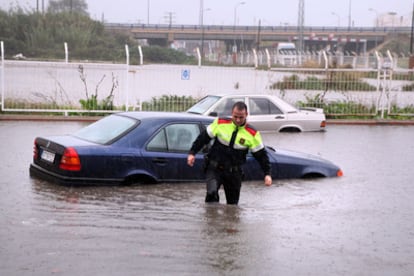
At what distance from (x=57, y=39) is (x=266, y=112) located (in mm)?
40229

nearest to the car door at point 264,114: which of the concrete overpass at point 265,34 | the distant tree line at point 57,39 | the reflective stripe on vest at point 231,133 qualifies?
the reflective stripe on vest at point 231,133

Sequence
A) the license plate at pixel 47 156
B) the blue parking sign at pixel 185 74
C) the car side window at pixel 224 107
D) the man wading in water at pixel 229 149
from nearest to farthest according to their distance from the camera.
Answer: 1. the man wading in water at pixel 229 149
2. the license plate at pixel 47 156
3. the car side window at pixel 224 107
4. the blue parking sign at pixel 185 74

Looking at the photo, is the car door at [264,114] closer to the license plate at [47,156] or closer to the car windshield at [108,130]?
the car windshield at [108,130]

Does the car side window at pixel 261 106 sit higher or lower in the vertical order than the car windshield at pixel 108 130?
lower

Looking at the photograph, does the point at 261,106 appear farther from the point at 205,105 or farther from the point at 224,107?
the point at 205,105

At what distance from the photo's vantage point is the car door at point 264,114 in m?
19.9

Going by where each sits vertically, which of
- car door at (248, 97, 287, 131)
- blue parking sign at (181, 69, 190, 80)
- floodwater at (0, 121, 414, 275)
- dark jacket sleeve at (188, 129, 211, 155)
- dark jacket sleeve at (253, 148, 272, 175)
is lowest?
floodwater at (0, 121, 414, 275)

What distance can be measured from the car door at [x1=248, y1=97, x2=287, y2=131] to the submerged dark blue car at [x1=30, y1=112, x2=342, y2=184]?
8.33 metres

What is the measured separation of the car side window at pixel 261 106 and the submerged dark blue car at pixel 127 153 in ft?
27.7

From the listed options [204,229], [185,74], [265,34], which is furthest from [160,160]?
[265,34]

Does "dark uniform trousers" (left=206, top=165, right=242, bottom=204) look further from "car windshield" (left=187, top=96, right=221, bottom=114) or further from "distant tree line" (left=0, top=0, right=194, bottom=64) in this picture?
"distant tree line" (left=0, top=0, right=194, bottom=64)

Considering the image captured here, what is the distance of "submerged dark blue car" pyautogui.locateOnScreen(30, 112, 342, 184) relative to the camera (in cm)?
1035

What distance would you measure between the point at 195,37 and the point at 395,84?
7219 cm

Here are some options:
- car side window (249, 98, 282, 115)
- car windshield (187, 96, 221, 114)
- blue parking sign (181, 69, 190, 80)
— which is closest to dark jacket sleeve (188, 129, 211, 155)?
car windshield (187, 96, 221, 114)
